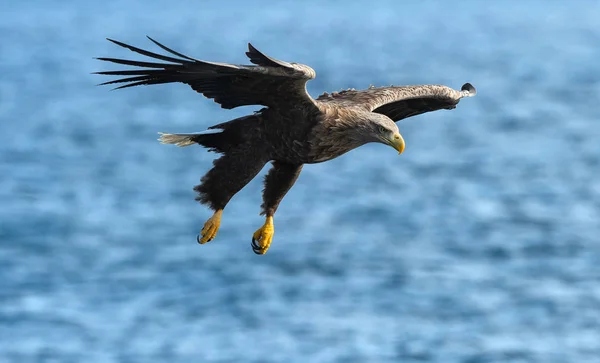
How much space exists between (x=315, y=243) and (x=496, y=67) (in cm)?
4872

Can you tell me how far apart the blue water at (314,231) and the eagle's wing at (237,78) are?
44.0 meters

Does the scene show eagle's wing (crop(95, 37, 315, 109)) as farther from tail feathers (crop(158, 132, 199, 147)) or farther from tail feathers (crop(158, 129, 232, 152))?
tail feathers (crop(158, 132, 199, 147))

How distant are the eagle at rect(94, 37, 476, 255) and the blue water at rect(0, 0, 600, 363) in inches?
1706

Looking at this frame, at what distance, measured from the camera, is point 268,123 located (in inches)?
437

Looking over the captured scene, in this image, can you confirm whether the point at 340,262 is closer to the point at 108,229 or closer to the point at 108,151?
the point at 108,229

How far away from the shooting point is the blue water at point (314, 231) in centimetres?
5859

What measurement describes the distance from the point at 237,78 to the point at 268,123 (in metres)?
0.46

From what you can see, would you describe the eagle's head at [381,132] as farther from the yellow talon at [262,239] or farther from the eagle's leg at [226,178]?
the yellow talon at [262,239]

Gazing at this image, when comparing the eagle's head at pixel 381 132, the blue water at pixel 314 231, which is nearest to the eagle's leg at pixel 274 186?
the eagle's head at pixel 381 132

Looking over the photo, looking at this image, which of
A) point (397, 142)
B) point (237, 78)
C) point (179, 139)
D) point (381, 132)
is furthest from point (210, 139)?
point (397, 142)

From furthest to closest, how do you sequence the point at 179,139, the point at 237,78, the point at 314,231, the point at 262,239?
1. the point at 314,231
2. the point at 179,139
3. the point at 262,239
4. the point at 237,78

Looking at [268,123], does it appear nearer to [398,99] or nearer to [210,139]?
[210,139]

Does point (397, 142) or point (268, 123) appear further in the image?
point (268, 123)

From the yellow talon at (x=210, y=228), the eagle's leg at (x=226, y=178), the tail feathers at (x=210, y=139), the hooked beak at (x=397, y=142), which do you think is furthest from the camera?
the yellow talon at (x=210, y=228)
